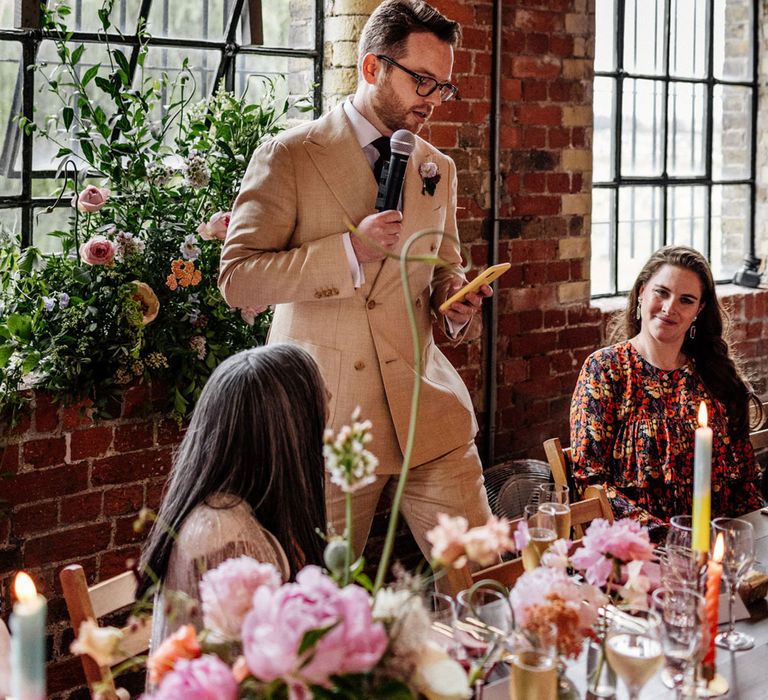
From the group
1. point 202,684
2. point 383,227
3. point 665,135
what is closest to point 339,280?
point 383,227

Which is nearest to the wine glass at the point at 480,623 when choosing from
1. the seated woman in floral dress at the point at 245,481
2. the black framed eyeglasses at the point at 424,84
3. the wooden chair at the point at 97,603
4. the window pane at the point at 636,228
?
the seated woman in floral dress at the point at 245,481

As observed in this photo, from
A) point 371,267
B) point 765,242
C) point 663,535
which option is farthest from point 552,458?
point 765,242

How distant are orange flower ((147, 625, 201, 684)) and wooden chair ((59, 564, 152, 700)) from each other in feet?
2.15

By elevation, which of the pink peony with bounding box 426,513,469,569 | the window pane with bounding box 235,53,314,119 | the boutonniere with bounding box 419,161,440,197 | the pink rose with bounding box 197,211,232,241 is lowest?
the pink peony with bounding box 426,513,469,569

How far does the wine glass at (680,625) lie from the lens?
1.49m

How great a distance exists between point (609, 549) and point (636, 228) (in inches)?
130

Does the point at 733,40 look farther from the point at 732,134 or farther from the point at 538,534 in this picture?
the point at 538,534

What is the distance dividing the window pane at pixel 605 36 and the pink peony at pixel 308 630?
367cm

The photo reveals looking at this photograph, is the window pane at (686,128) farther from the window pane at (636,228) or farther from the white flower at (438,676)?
the white flower at (438,676)

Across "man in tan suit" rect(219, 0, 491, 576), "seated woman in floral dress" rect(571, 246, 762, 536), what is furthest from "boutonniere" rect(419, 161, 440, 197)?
"seated woman in floral dress" rect(571, 246, 762, 536)

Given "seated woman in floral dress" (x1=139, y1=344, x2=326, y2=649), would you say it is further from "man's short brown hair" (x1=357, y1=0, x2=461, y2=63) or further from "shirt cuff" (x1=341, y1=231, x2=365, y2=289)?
"man's short brown hair" (x1=357, y1=0, x2=461, y2=63)

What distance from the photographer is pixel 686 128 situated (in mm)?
4840

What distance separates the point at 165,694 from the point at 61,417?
1.84 meters

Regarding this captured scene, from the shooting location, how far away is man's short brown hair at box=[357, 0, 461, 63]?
8.38 feet
